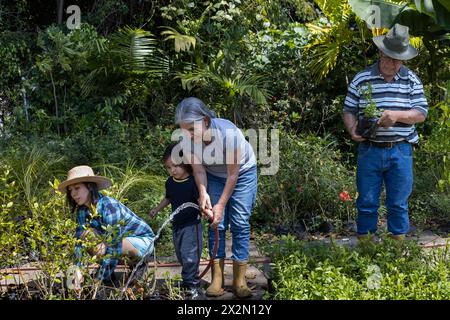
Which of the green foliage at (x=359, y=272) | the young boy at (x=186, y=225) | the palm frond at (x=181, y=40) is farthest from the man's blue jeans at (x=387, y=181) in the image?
the palm frond at (x=181, y=40)

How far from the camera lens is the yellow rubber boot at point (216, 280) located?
4693 millimetres

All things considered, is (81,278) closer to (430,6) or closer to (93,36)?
(430,6)

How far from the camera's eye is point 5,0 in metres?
10.1

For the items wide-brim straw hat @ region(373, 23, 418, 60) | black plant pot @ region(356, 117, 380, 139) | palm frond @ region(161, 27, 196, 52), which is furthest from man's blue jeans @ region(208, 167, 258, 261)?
palm frond @ region(161, 27, 196, 52)

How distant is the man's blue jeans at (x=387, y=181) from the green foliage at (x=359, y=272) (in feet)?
1.89

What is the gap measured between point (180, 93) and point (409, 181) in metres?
4.54

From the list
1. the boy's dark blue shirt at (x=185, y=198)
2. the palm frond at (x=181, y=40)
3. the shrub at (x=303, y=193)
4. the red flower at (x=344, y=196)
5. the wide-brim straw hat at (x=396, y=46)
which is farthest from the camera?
the palm frond at (x=181, y=40)

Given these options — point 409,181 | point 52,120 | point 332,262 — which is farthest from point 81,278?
point 52,120

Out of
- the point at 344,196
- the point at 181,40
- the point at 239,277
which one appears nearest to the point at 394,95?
the point at 344,196

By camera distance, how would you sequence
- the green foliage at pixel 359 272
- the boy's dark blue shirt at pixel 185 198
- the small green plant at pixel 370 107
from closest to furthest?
the green foliage at pixel 359 272 < the boy's dark blue shirt at pixel 185 198 < the small green plant at pixel 370 107

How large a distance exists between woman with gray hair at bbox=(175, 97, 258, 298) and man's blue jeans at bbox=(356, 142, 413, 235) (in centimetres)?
104

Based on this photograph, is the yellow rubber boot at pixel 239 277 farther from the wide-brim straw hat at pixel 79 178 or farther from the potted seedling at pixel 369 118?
the potted seedling at pixel 369 118

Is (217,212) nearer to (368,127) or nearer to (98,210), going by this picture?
(98,210)

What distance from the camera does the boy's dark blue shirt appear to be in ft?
15.3
